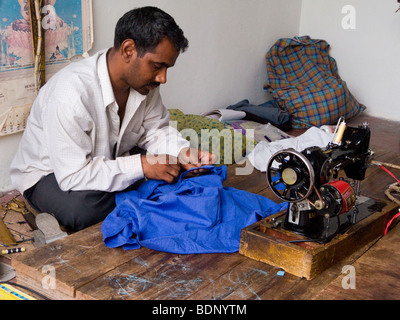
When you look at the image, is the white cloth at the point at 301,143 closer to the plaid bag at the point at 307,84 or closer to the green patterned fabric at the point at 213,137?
the green patterned fabric at the point at 213,137

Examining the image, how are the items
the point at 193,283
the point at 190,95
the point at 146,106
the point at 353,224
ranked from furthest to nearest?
the point at 190,95, the point at 146,106, the point at 353,224, the point at 193,283

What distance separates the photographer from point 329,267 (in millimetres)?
1860

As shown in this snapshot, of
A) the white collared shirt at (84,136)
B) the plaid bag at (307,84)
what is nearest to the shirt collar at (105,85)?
the white collared shirt at (84,136)

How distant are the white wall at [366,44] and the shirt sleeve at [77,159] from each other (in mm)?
3696

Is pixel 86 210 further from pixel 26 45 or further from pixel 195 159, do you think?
pixel 26 45

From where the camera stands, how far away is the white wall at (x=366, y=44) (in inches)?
201

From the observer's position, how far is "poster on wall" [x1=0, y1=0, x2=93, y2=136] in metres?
2.72

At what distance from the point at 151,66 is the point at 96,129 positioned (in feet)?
1.35

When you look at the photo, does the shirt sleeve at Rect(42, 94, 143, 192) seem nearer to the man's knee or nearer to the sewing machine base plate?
the man's knee

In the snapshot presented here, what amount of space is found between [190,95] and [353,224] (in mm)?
2471

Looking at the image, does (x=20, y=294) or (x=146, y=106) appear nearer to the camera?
(x=20, y=294)

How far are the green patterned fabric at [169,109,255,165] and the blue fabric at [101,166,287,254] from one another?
1079 mm
